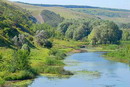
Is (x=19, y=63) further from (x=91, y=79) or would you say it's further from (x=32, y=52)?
(x=32, y=52)

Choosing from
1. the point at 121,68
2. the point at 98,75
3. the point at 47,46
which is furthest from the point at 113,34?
the point at 98,75

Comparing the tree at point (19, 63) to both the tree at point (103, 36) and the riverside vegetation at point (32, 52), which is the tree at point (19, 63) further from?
the tree at point (103, 36)

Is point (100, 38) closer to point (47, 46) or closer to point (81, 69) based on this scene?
point (47, 46)

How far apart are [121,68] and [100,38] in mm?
92593

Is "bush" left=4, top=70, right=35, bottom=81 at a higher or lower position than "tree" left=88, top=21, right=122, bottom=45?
higher

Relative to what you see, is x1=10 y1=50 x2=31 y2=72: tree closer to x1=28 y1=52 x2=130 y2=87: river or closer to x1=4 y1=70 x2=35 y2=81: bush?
x1=4 y1=70 x2=35 y2=81: bush

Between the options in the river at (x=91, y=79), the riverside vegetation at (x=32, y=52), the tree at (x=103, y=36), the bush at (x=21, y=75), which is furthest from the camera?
the tree at (x=103, y=36)


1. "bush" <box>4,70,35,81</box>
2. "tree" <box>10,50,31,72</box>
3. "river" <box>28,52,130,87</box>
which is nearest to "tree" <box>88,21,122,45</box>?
"river" <box>28,52,130,87</box>

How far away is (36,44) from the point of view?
128 m

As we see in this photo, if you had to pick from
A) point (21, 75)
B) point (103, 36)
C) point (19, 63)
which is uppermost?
point (19, 63)

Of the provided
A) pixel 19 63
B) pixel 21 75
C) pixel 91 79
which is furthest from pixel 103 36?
pixel 21 75

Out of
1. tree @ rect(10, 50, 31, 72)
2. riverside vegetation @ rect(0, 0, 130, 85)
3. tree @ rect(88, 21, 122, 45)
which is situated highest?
tree @ rect(10, 50, 31, 72)

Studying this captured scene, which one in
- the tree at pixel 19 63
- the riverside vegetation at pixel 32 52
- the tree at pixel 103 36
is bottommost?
the tree at pixel 103 36

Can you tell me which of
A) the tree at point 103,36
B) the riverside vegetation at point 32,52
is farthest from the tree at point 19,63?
the tree at point 103,36
